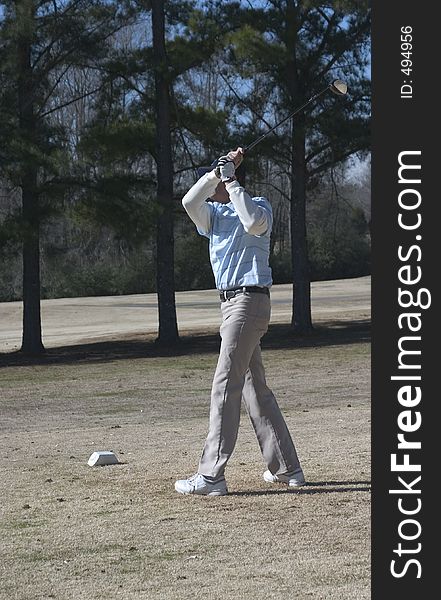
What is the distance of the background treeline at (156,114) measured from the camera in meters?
22.5

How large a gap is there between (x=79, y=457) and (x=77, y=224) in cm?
1387

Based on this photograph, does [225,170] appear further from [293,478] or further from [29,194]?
[29,194]

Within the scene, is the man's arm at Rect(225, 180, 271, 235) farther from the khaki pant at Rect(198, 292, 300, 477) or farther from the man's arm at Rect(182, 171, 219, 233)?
the khaki pant at Rect(198, 292, 300, 477)

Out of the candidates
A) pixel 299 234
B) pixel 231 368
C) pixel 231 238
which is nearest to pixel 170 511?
pixel 231 368

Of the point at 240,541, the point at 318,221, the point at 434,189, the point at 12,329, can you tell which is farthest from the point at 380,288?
the point at 318,221

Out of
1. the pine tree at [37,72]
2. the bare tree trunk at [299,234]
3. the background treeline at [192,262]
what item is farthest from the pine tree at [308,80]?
the background treeline at [192,262]

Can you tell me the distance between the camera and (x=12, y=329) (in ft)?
107

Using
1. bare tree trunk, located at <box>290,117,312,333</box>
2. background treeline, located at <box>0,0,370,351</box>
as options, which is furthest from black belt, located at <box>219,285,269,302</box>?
bare tree trunk, located at <box>290,117,312,333</box>

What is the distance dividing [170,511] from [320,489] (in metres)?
1.04

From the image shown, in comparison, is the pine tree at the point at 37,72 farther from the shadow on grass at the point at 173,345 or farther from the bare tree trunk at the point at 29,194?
the shadow on grass at the point at 173,345

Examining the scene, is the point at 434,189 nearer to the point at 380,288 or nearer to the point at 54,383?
the point at 380,288

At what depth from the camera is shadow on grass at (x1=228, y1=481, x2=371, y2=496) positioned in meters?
7.16

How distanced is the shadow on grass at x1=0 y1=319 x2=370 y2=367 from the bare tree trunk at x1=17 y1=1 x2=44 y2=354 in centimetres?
77

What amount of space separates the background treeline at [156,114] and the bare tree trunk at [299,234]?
0.03 meters
